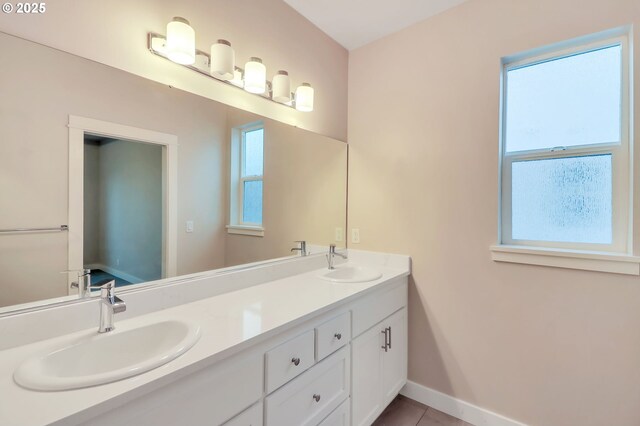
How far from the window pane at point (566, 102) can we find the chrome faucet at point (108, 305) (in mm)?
2045

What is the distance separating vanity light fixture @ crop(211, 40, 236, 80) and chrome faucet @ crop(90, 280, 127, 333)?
100 centimetres

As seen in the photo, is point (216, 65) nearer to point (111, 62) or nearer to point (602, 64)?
point (111, 62)

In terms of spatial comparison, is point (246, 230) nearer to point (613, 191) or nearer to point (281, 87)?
point (281, 87)

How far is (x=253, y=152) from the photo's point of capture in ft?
5.50

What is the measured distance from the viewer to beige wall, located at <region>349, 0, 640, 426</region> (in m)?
A: 1.44

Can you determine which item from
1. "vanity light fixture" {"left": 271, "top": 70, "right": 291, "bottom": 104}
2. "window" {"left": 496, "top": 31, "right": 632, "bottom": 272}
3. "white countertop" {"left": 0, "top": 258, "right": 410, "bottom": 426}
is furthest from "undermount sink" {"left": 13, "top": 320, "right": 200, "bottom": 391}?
"window" {"left": 496, "top": 31, "right": 632, "bottom": 272}

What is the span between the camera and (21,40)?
0.95m

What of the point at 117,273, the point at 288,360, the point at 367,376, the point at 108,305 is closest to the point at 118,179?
the point at 117,273

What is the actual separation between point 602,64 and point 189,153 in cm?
208

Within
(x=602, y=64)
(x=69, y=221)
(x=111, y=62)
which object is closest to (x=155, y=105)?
(x=111, y=62)

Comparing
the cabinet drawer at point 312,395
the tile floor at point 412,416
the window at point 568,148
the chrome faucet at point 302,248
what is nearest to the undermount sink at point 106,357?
the cabinet drawer at point 312,395

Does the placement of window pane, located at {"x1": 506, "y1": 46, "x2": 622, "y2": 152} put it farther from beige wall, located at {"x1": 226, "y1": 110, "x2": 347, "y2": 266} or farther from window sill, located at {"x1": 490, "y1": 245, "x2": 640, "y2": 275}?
beige wall, located at {"x1": 226, "y1": 110, "x2": 347, "y2": 266}

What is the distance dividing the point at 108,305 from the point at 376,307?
4.05 feet

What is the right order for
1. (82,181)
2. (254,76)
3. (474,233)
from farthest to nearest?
(474,233) < (254,76) < (82,181)
